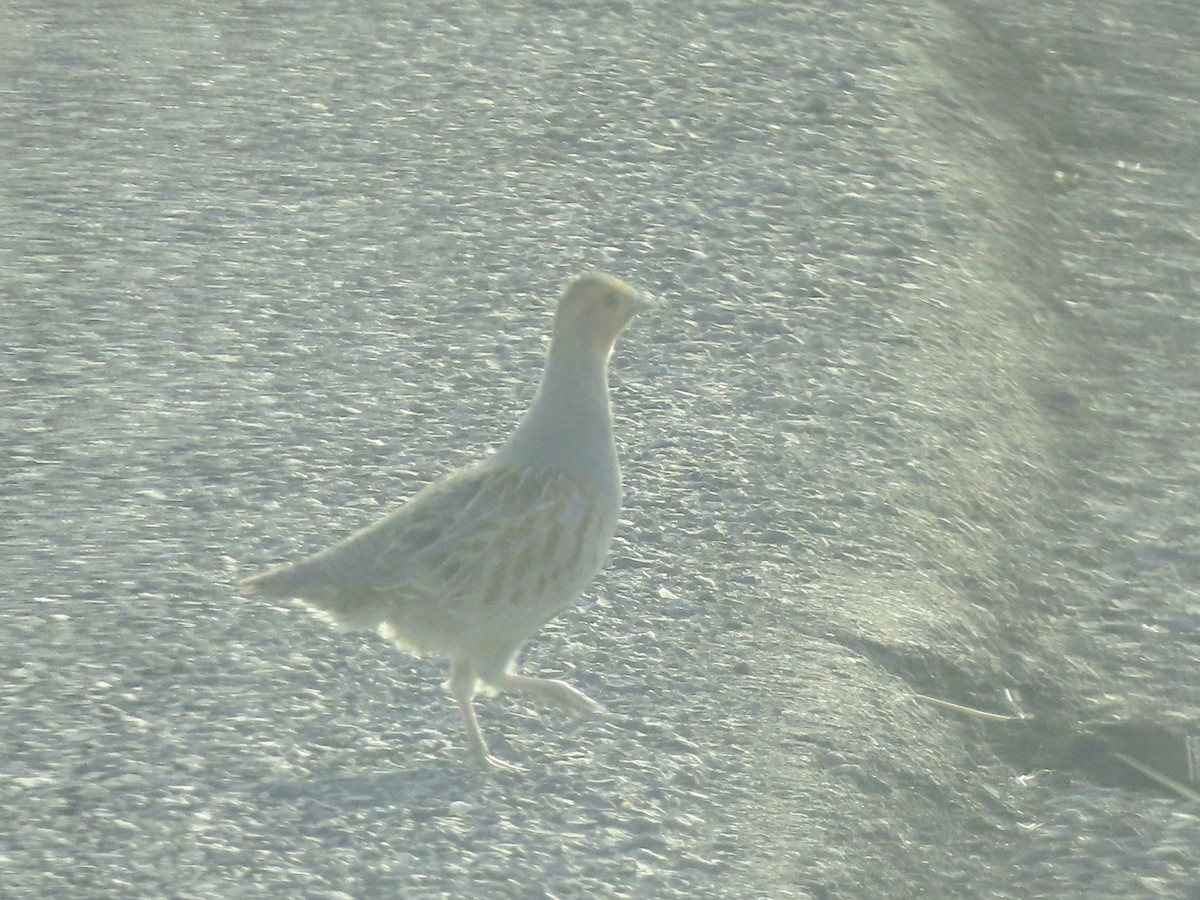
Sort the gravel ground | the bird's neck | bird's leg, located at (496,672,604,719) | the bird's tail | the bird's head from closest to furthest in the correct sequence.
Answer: the gravel ground
the bird's tail
bird's leg, located at (496,672,604,719)
the bird's neck
the bird's head

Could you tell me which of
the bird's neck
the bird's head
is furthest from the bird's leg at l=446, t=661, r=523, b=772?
the bird's head

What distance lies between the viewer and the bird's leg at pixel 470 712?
12.9 ft

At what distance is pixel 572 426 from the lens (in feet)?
13.9

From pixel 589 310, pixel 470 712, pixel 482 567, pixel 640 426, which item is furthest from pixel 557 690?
pixel 640 426

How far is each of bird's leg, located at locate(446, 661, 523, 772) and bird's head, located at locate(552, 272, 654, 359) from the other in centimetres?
85

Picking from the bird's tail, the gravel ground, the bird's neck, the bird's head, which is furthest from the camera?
the bird's head

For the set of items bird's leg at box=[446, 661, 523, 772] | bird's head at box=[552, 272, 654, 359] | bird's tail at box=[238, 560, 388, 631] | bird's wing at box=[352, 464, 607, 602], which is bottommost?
bird's leg at box=[446, 661, 523, 772]

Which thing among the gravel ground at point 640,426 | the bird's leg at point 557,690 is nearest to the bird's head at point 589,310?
the gravel ground at point 640,426

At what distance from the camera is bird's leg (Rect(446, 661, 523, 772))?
12.9 feet

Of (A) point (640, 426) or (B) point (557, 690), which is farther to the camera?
(A) point (640, 426)

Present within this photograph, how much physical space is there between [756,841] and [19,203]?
4.12 metres

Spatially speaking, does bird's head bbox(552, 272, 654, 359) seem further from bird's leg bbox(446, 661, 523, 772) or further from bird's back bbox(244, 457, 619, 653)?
bird's leg bbox(446, 661, 523, 772)

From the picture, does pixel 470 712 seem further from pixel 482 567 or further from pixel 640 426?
pixel 640 426

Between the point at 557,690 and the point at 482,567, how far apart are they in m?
0.36
